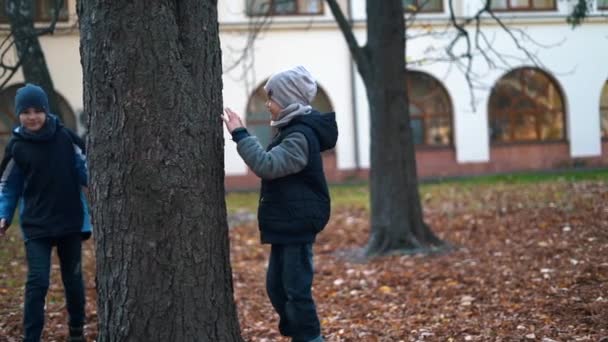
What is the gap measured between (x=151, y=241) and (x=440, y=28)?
15.8 metres

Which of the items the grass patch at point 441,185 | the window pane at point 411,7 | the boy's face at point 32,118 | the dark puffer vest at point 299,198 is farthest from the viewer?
the grass patch at point 441,185

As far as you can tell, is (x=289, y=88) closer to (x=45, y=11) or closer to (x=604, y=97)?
(x=604, y=97)

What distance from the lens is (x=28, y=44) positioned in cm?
839

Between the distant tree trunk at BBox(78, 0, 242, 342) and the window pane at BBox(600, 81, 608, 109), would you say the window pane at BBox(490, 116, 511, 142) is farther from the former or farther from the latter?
the distant tree trunk at BBox(78, 0, 242, 342)

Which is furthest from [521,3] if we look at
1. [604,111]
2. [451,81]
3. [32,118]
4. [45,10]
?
[32,118]

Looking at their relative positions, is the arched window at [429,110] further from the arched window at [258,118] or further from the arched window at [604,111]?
the arched window at [604,111]

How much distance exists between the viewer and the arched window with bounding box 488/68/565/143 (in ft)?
40.6

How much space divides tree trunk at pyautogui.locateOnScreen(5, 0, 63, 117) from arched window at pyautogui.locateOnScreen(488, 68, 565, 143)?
23.7 feet

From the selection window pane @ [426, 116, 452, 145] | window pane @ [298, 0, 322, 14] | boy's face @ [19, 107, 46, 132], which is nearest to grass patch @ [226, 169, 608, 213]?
window pane @ [426, 116, 452, 145]

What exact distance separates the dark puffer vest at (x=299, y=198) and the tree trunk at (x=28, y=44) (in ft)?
15.4

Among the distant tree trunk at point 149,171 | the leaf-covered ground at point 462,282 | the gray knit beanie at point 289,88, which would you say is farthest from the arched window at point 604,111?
the distant tree trunk at point 149,171

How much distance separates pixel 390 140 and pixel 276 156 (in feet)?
20.6

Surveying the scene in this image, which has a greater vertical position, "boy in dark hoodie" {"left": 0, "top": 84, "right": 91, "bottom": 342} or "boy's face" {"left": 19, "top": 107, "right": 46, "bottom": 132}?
"boy's face" {"left": 19, "top": 107, "right": 46, "bottom": 132}

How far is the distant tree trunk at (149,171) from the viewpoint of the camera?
3.80m
